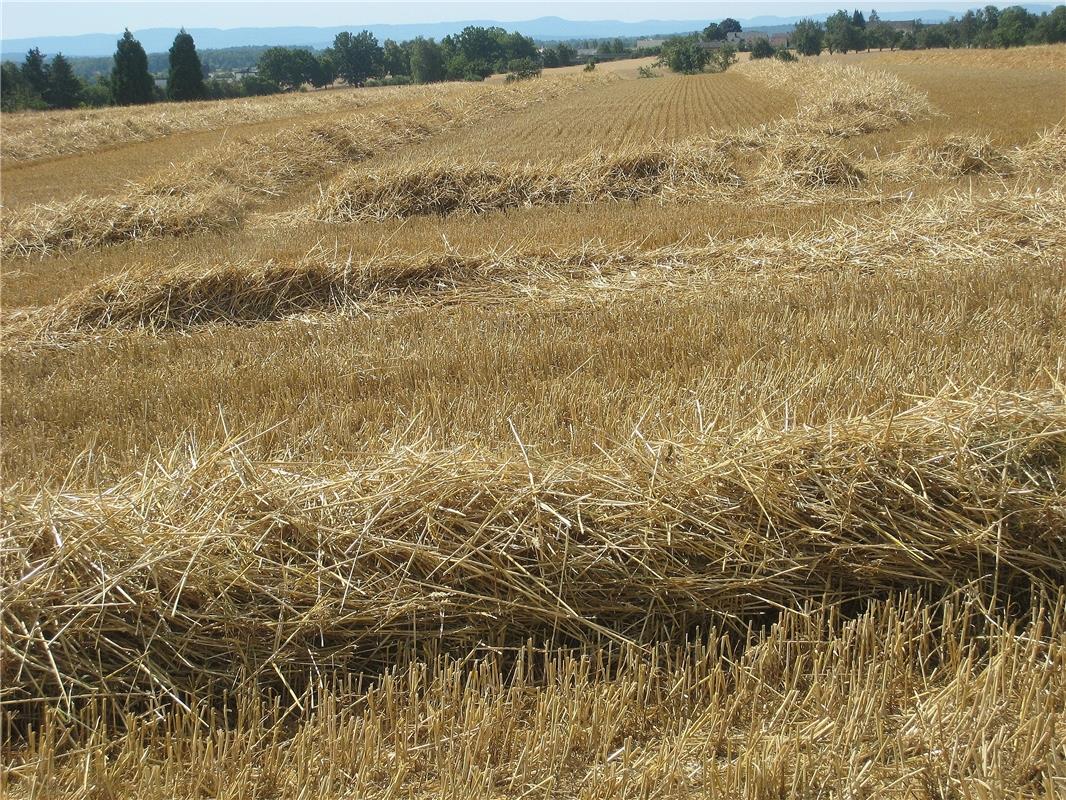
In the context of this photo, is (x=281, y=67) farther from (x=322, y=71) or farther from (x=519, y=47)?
(x=519, y=47)

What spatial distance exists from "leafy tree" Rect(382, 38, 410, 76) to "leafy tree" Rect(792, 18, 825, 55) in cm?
4149

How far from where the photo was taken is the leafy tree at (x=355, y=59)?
88500mm

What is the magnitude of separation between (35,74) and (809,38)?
7213 centimetres

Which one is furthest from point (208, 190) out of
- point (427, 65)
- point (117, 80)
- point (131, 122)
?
point (427, 65)

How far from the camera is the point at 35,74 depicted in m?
54.7

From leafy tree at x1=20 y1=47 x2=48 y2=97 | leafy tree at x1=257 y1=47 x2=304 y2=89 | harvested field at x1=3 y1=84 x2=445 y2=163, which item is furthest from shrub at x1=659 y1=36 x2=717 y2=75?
leafy tree at x1=20 y1=47 x2=48 y2=97

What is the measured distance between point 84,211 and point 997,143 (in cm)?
1429

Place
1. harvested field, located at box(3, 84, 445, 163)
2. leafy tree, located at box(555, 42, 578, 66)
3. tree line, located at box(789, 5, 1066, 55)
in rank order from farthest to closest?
leafy tree, located at box(555, 42, 578, 66) < tree line, located at box(789, 5, 1066, 55) < harvested field, located at box(3, 84, 445, 163)

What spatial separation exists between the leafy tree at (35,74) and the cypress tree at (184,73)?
294 inches

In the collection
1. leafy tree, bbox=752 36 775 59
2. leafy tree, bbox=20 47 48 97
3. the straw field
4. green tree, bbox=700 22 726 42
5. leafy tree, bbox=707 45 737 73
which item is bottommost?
the straw field

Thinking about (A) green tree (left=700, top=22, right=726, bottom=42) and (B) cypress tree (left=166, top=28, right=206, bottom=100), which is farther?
(A) green tree (left=700, top=22, right=726, bottom=42)

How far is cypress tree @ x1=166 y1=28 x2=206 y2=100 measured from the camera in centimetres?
5466

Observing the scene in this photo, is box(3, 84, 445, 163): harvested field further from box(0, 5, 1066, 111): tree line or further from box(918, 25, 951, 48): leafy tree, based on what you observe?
box(918, 25, 951, 48): leafy tree

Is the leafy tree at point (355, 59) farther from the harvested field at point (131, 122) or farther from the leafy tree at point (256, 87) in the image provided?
the harvested field at point (131, 122)
